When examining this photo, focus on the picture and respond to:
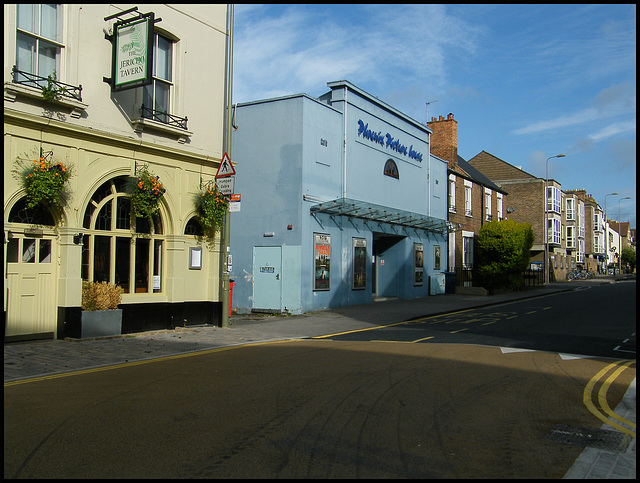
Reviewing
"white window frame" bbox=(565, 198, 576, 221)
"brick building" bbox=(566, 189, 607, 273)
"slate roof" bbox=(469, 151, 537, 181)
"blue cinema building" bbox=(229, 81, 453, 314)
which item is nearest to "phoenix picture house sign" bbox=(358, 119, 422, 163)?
"blue cinema building" bbox=(229, 81, 453, 314)

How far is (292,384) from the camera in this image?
7.68 m

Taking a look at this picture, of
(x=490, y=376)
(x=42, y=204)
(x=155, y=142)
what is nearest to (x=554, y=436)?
(x=490, y=376)

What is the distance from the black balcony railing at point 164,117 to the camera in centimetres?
1305

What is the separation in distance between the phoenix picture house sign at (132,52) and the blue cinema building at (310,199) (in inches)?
212

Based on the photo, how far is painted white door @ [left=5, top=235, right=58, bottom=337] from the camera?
35.2ft

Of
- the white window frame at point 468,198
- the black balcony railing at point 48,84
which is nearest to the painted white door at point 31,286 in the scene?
the black balcony railing at point 48,84

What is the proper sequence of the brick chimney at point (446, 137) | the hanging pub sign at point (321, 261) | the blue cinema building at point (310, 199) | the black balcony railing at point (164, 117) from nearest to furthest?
the black balcony railing at point (164, 117)
the blue cinema building at point (310, 199)
the hanging pub sign at point (321, 261)
the brick chimney at point (446, 137)

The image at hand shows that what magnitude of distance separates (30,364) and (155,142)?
6.24m

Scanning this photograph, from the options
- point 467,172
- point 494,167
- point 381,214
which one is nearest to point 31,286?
point 381,214

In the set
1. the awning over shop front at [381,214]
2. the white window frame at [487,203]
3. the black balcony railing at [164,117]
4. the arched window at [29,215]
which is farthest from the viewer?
the white window frame at [487,203]

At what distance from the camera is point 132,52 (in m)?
11.8

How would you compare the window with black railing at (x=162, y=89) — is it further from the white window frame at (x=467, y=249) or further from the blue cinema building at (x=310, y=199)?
the white window frame at (x=467, y=249)

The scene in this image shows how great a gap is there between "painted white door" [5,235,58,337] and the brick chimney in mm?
26783

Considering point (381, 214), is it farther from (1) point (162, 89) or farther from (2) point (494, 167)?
(2) point (494, 167)
